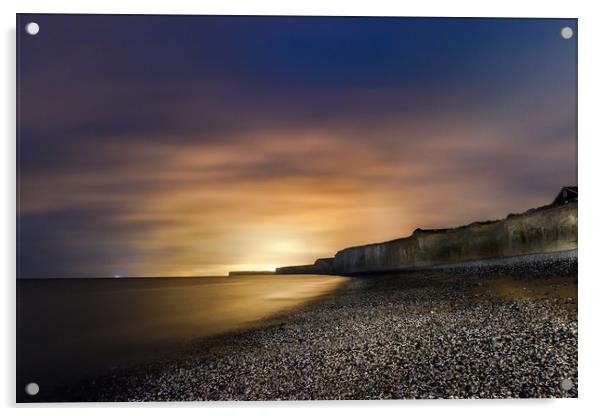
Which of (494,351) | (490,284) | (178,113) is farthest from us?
(490,284)

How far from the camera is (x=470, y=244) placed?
15.5 feet

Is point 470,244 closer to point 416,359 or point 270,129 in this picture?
point 416,359

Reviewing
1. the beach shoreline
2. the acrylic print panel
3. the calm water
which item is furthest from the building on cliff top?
the calm water

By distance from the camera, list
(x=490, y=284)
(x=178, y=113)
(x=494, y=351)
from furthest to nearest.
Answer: (x=490, y=284) < (x=178, y=113) < (x=494, y=351)

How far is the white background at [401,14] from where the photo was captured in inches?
155

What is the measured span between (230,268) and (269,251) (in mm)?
481

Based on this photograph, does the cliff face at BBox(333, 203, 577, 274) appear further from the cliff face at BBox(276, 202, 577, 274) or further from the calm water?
the calm water

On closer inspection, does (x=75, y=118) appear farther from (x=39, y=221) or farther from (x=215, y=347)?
(x=215, y=347)

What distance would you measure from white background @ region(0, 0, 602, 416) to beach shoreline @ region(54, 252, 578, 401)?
136 mm

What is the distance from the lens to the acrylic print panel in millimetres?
3934

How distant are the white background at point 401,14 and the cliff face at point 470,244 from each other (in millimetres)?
229

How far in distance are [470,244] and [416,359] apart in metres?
1.61
